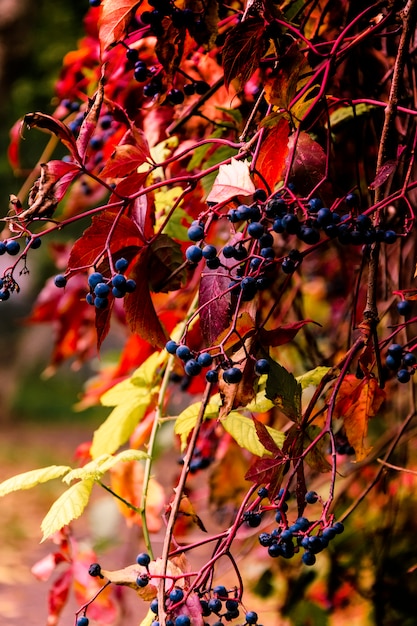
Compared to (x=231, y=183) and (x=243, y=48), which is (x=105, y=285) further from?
(x=243, y=48)

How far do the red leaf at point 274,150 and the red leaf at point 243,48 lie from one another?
7cm

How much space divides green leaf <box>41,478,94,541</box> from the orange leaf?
270mm

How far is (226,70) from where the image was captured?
670 mm

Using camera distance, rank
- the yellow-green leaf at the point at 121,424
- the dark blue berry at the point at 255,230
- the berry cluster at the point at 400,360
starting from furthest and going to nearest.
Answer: the yellow-green leaf at the point at 121,424, the berry cluster at the point at 400,360, the dark blue berry at the point at 255,230

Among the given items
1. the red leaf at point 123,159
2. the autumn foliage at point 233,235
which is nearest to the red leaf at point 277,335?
the autumn foliage at point 233,235

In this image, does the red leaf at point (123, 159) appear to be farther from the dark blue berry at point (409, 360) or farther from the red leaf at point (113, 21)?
the dark blue berry at point (409, 360)

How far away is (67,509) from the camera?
2.37 feet

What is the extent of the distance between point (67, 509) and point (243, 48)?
47cm

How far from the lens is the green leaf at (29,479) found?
28.9 inches

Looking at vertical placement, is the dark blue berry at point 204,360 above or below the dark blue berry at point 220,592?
above

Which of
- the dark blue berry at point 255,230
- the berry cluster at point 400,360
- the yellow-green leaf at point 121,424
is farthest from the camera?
the yellow-green leaf at point 121,424

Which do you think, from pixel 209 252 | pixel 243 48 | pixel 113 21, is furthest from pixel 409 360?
pixel 113 21

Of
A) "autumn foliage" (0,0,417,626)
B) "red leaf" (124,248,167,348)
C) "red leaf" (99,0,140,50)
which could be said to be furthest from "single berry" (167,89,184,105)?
"red leaf" (124,248,167,348)

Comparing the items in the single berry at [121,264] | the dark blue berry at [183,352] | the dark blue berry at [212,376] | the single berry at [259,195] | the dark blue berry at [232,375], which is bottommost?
the dark blue berry at [212,376]
